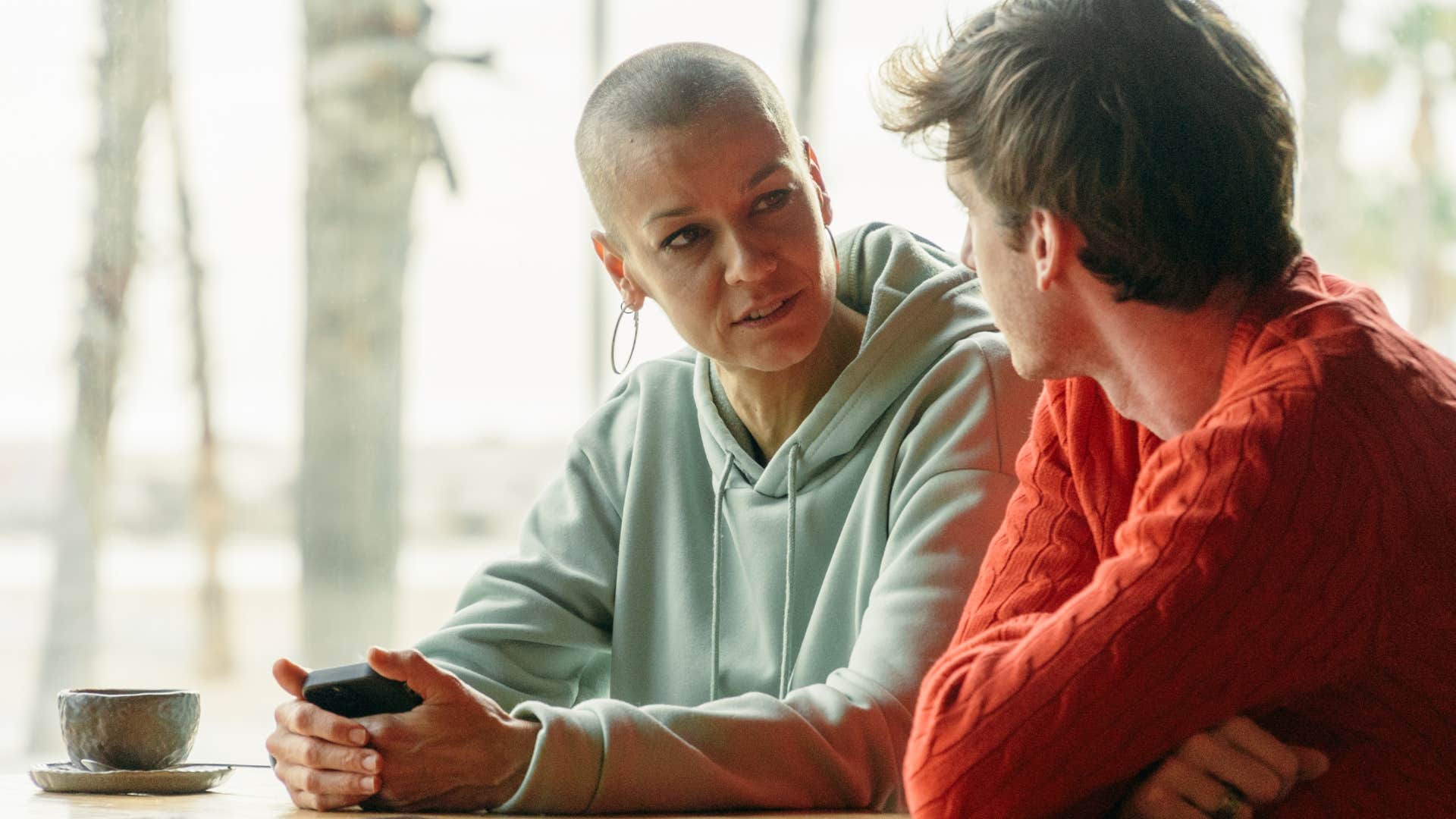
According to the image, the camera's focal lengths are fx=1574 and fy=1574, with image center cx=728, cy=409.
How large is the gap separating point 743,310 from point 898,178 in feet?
4.82

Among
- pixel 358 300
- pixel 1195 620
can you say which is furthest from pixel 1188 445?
pixel 358 300

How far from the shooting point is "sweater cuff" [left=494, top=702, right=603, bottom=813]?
1.23 meters

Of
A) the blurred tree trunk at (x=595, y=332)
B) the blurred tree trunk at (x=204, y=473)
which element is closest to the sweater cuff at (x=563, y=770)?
the blurred tree trunk at (x=595, y=332)

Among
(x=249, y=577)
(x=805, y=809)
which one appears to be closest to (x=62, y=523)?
(x=249, y=577)

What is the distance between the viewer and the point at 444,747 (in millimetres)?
1267

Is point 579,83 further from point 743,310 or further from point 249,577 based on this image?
point 743,310

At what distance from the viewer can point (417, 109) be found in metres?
3.61

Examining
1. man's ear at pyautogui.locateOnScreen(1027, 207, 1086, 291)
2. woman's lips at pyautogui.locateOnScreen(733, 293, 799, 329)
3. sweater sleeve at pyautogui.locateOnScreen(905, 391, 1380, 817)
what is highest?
man's ear at pyautogui.locateOnScreen(1027, 207, 1086, 291)

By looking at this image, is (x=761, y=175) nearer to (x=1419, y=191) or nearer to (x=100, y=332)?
(x=100, y=332)

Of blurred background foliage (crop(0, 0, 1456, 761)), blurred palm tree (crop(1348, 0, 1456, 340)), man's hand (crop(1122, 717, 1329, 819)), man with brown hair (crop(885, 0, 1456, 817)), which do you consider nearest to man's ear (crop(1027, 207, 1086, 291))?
man with brown hair (crop(885, 0, 1456, 817))

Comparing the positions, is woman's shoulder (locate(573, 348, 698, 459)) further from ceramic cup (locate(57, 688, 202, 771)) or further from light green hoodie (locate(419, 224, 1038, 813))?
ceramic cup (locate(57, 688, 202, 771))

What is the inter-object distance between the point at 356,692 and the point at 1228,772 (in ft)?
2.32

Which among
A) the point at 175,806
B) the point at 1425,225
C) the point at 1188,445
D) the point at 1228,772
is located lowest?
the point at 175,806

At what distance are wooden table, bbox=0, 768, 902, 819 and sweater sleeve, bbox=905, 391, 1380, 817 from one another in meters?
0.26
